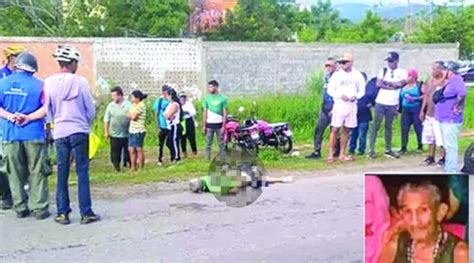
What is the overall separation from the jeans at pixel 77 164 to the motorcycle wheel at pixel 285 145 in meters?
8.42

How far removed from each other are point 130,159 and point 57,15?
3035cm

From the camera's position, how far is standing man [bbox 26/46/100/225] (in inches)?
362

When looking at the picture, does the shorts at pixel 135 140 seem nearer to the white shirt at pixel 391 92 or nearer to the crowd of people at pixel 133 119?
the crowd of people at pixel 133 119

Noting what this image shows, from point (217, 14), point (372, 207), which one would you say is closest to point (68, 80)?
point (372, 207)

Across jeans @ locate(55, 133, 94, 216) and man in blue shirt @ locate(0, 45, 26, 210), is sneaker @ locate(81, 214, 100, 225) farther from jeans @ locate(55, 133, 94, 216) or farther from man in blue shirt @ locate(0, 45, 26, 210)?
man in blue shirt @ locate(0, 45, 26, 210)

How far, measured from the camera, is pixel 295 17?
243 ft

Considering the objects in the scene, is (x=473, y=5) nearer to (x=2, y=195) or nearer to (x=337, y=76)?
(x=337, y=76)

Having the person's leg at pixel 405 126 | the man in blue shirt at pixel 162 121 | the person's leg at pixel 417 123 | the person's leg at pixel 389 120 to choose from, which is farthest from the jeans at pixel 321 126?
the man in blue shirt at pixel 162 121

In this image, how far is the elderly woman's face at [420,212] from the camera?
486 centimetres

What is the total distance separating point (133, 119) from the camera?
49.0 ft

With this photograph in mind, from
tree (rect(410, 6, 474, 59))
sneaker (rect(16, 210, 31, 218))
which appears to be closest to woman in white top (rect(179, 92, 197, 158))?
sneaker (rect(16, 210, 31, 218))

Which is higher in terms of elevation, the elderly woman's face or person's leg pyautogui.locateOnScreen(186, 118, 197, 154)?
the elderly woman's face

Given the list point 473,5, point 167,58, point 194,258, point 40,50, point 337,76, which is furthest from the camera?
point 473,5

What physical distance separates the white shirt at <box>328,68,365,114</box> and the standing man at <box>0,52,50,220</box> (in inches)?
248
